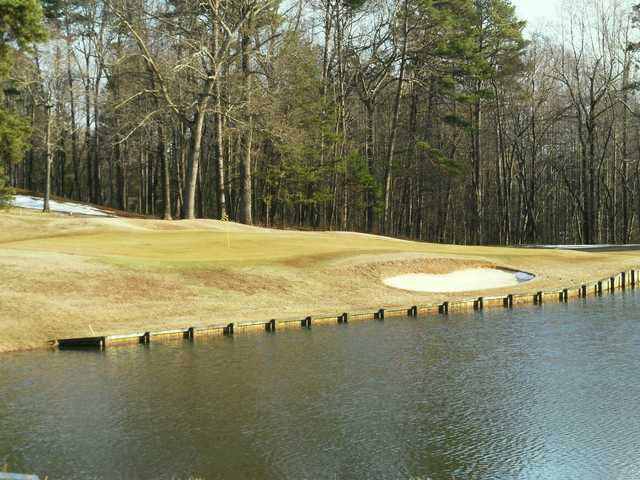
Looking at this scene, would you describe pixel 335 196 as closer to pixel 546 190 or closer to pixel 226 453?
pixel 546 190

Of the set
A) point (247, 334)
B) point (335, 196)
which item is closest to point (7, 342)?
point (247, 334)

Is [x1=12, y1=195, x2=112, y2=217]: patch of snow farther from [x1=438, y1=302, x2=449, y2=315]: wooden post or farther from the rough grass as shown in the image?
[x1=438, y1=302, x2=449, y2=315]: wooden post

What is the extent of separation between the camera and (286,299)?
1061 inches

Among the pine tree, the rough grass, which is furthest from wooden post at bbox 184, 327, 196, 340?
the pine tree

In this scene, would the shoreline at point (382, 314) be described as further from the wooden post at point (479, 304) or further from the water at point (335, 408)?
the water at point (335, 408)

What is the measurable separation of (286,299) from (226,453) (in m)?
15.9

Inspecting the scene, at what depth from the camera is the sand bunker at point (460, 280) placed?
3080cm

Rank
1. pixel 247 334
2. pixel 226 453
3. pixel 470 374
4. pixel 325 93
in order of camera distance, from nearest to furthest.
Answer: pixel 226 453 → pixel 470 374 → pixel 247 334 → pixel 325 93

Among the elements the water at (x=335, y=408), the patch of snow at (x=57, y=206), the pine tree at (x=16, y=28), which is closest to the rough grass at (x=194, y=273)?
the water at (x=335, y=408)

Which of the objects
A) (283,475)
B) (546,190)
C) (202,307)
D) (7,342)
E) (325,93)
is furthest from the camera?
(546,190)

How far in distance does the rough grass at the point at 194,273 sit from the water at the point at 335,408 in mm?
3209

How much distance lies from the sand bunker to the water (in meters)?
8.80

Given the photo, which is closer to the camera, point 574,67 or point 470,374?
point 470,374

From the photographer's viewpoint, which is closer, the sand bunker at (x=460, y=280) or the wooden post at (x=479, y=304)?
the wooden post at (x=479, y=304)
